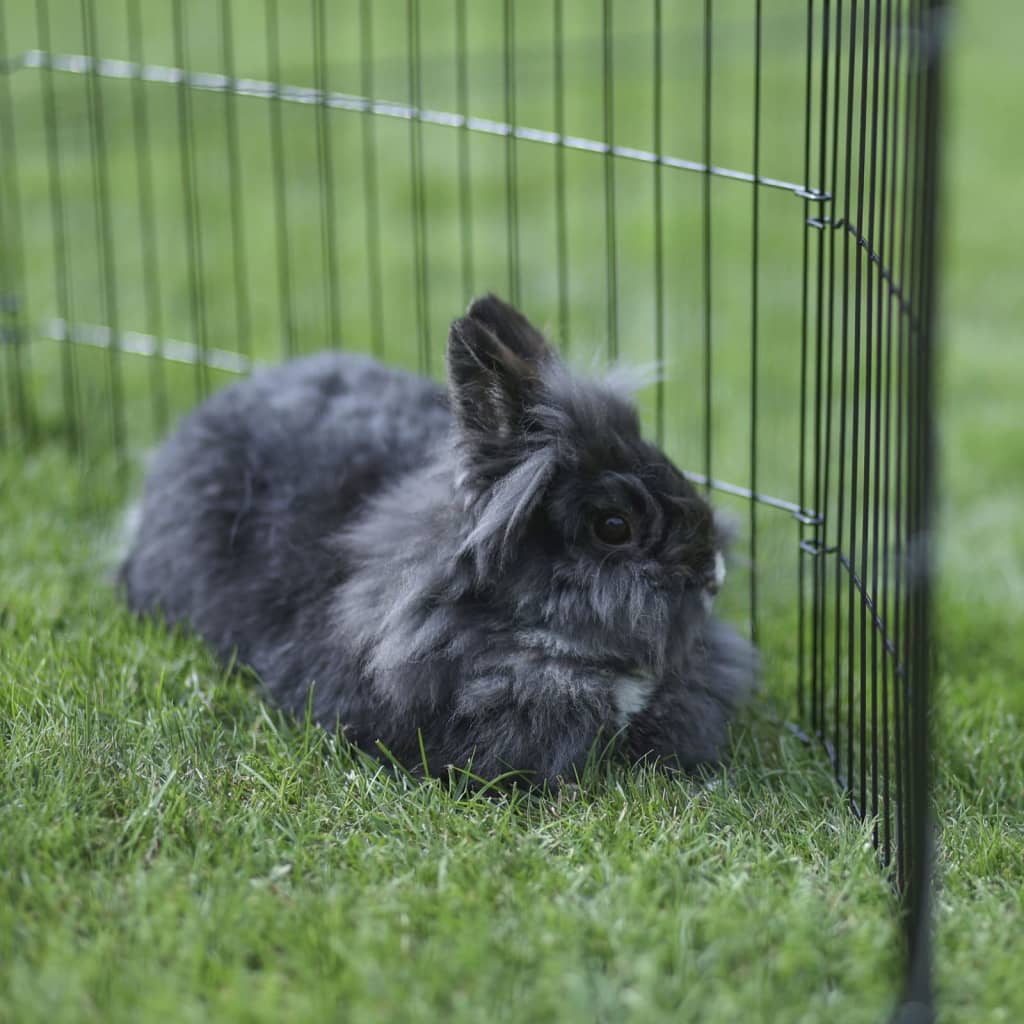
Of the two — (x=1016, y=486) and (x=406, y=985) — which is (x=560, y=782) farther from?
(x=1016, y=486)

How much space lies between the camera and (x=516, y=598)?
2.79 meters

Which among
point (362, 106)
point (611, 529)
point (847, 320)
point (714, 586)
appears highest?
point (362, 106)

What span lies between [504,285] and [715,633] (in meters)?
2.96

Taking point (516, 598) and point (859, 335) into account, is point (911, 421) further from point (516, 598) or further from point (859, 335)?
point (516, 598)

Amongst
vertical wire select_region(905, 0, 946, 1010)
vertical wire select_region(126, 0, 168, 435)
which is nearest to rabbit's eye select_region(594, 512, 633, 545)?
vertical wire select_region(905, 0, 946, 1010)

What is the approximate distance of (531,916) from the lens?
7.70ft

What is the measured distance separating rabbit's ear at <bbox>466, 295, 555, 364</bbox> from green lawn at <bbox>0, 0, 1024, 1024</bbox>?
88 centimetres

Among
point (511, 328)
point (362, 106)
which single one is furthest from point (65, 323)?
point (511, 328)

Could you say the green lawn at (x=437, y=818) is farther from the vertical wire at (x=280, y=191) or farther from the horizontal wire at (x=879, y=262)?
the horizontal wire at (x=879, y=262)

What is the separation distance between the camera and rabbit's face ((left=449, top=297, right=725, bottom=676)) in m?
2.75

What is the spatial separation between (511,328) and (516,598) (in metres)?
0.59

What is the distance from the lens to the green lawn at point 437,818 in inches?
86.5

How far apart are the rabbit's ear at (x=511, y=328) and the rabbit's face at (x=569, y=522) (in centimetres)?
14

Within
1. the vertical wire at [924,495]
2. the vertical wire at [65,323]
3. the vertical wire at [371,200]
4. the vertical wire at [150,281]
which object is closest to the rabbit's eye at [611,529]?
the vertical wire at [924,495]
